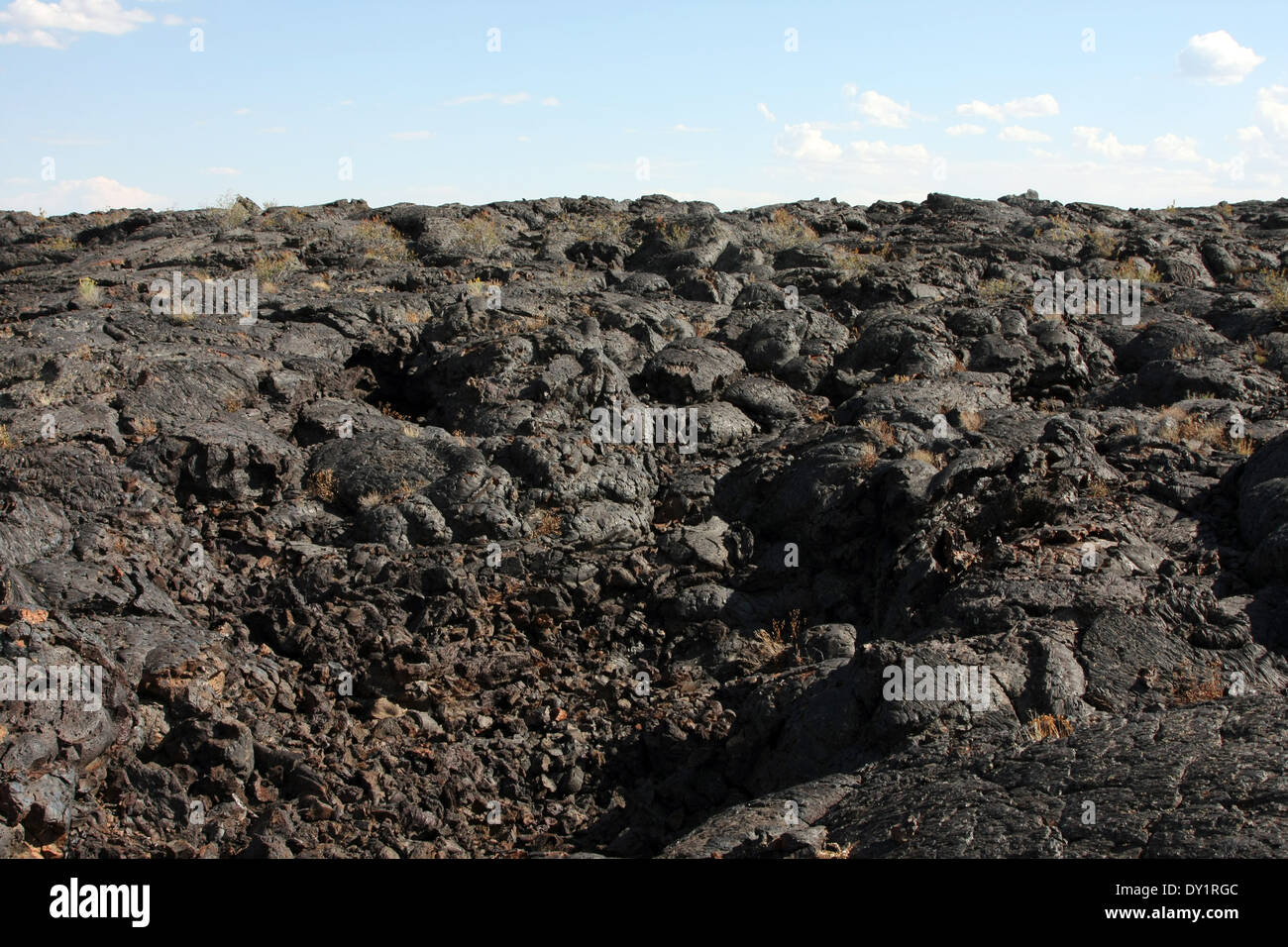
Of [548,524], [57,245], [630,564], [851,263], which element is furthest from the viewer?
[57,245]

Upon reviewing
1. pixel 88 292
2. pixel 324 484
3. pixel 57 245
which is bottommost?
pixel 324 484

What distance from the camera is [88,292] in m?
18.2

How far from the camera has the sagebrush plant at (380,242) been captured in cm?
2323

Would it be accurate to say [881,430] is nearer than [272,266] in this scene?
Yes

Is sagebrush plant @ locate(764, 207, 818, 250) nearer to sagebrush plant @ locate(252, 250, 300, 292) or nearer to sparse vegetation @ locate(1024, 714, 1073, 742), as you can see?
sagebrush plant @ locate(252, 250, 300, 292)

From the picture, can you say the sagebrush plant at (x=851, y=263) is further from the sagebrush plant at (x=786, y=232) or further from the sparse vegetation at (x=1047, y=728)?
the sparse vegetation at (x=1047, y=728)

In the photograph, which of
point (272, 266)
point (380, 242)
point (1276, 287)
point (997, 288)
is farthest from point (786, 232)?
point (272, 266)

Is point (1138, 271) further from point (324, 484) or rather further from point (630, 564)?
point (324, 484)

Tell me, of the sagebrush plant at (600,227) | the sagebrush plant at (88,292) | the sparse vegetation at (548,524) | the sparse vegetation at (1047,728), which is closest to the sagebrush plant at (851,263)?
the sagebrush plant at (600,227)

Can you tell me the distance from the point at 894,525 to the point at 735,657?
2867 mm

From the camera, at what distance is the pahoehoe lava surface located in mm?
8562

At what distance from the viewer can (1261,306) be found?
2034 centimetres

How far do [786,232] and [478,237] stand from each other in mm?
8122

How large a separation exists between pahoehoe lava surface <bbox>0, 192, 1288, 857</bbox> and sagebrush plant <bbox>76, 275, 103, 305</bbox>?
238mm
